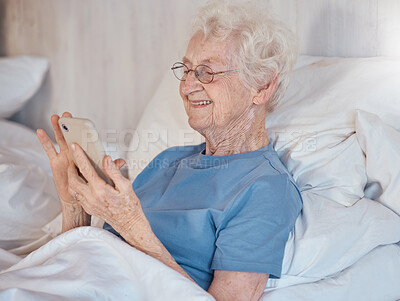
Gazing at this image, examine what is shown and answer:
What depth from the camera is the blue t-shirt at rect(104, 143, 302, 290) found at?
39.9 inches

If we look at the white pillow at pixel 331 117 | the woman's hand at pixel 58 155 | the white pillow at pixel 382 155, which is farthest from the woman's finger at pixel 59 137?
the white pillow at pixel 382 155

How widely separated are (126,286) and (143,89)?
139cm

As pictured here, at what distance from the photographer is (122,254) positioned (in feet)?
3.40

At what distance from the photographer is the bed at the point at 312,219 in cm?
98

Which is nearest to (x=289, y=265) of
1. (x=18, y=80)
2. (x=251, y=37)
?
(x=251, y=37)

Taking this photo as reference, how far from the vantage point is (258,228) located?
1.03 m

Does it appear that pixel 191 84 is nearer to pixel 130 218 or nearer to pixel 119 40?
pixel 130 218

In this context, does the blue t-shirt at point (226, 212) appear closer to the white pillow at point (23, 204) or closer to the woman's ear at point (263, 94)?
the woman's ear at point (263, 94)

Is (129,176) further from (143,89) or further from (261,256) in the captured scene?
(261,256)

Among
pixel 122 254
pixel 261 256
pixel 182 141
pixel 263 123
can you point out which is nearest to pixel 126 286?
pixel 122 254

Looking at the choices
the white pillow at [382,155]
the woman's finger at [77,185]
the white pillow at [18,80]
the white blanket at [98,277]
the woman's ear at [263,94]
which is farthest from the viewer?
the white pillow at [18,80]

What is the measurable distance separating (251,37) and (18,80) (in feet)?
5.17

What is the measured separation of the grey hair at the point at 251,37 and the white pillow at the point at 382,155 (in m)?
0.27

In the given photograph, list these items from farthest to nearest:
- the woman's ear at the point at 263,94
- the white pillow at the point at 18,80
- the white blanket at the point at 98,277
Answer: the white pillow at the point at 18,80
the woman's ear at the point at 263,94
the white blanket at the point at 98,277
